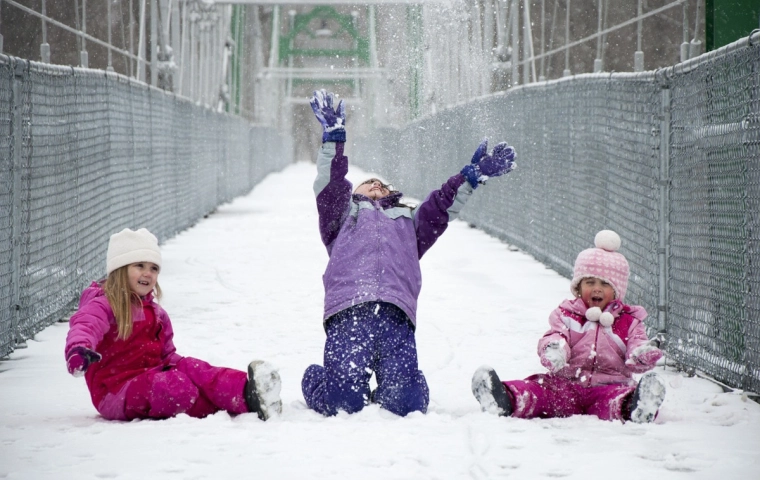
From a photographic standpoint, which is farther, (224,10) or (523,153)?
(224,10)

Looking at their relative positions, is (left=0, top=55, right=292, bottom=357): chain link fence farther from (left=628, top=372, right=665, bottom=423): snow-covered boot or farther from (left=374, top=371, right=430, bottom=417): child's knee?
(left=628, top=372, right=665, bottom=423): snow-covered boot

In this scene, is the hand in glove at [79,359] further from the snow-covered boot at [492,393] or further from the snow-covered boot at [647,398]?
the snow-covered boot at [647,398]

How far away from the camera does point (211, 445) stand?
405 centimetres

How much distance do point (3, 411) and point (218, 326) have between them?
7.95 ft

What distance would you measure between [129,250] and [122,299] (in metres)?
0.24

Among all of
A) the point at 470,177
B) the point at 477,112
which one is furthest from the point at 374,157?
the point at 470,177

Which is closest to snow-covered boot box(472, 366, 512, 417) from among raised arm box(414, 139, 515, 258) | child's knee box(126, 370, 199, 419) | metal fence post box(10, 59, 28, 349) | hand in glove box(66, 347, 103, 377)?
raised arm box(414, 139, 515, 258)

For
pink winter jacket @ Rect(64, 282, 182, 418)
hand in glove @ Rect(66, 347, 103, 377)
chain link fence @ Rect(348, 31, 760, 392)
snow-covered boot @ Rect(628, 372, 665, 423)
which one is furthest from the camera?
chain link fence @ Rect(348, 31, 760, 392)

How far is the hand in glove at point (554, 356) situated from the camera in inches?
178

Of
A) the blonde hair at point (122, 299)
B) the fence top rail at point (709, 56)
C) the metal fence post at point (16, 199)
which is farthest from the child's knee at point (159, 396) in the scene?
the fence top rail at point (709, 56)

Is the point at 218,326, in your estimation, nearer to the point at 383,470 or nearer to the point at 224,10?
the point at 383,470

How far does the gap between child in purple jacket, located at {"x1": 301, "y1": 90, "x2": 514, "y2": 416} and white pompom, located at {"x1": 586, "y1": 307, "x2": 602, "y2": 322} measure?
2.42ft

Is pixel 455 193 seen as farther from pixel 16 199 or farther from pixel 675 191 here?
pixel 16 199

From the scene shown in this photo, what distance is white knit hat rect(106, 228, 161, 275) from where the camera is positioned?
4.65 m
